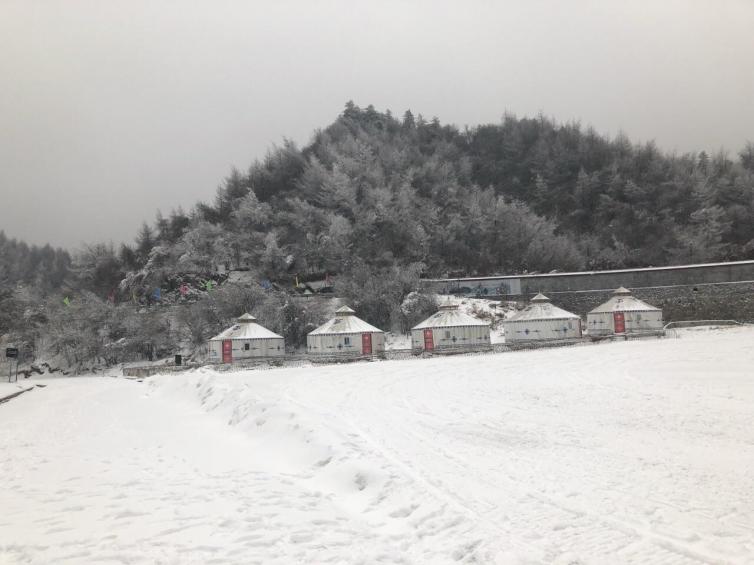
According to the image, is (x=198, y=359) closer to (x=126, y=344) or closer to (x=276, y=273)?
(x=126, y=344)

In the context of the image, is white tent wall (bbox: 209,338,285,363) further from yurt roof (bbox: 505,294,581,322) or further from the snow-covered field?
the snow-covered field

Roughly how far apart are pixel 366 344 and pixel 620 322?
17314 mm

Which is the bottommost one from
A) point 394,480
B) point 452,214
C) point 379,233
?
point 394,480

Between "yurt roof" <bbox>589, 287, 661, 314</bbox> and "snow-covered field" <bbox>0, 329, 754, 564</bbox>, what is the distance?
83.6 ft

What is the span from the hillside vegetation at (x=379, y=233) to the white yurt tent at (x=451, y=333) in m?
6.50

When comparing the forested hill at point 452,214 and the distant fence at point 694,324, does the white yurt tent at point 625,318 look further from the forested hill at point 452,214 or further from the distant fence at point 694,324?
the forested hill at point 452,214

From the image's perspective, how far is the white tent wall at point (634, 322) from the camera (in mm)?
39566

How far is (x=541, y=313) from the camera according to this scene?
4012 centimetres

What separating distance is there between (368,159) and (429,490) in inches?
2725

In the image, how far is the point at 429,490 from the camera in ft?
22.1

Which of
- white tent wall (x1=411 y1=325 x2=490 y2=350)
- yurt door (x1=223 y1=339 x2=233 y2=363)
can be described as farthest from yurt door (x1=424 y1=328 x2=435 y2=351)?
yurt door (x1=223 y1=339 x2=233 y2=363)

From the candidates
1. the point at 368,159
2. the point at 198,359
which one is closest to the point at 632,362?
the point at 198,359

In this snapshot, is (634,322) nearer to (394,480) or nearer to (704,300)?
(704,300)

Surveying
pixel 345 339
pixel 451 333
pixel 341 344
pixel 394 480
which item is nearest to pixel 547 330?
pixel 451 333
